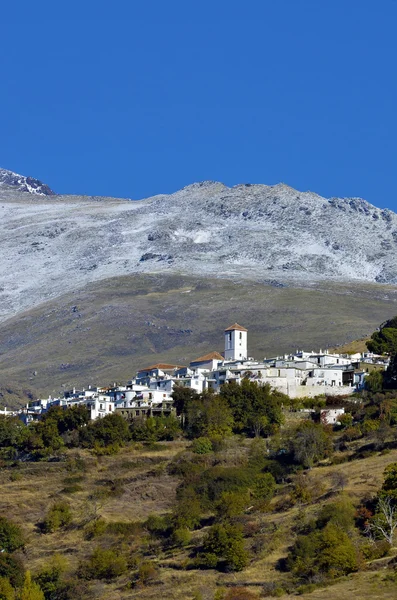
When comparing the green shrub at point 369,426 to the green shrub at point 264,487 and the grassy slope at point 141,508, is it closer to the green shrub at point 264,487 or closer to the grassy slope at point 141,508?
the grassy slope at point 141,508

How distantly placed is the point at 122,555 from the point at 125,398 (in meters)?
29.5

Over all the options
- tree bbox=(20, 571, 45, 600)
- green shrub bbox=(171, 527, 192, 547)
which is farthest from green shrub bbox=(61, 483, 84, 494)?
tree bbox=(20, 571, 45, 600)

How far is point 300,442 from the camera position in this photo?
9206 centimetres

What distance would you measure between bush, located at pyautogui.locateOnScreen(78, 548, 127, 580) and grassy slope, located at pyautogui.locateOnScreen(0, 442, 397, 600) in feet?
2.36

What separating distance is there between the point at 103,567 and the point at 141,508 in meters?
10.7

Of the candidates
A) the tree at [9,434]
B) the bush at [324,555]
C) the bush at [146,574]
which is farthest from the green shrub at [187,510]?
the tree at [9,434]

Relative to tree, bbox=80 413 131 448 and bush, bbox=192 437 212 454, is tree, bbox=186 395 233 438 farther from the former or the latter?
tree, bbox=80 413 131 448

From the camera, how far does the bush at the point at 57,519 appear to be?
8712 cm

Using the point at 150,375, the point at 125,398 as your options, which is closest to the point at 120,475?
the point at 125,398

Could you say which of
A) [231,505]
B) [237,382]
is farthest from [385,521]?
[237,382]

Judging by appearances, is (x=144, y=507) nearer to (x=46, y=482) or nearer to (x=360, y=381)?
(x=46, y=482)

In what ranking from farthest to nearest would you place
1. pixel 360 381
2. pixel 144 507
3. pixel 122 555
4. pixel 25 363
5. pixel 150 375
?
pixel 25 363
pixel 150 375
pixel 360 381
pixel 144 507
pixel 122 555

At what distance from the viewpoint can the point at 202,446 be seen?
311ft

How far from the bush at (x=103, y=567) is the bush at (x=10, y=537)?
5744 mm
